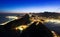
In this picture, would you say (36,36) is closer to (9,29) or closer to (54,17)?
(9,29)

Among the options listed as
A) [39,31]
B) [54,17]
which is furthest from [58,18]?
[39,31]

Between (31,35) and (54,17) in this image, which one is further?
(54,17)

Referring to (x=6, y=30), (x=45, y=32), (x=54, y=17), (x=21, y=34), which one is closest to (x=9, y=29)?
(x=6, y=30)

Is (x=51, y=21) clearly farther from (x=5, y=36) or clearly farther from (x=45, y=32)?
(x=5, y=36)

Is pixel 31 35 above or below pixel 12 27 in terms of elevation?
below

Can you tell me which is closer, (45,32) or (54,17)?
(45,32)

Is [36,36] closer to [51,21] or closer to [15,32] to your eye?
[15,32]

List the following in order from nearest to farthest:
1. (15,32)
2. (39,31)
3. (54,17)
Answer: (15,32), (39,31), (54,17)

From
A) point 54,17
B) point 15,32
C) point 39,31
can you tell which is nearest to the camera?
point 15,32
